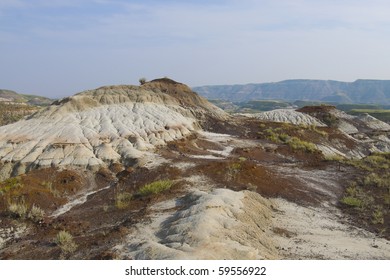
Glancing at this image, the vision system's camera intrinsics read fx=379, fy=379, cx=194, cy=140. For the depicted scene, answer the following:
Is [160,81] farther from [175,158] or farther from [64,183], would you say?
[64,183]

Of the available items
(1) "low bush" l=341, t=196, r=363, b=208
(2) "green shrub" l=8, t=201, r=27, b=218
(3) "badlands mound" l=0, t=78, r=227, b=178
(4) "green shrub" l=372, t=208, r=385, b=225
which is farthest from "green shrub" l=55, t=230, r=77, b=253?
(1) "low bush" l=341, t=196, r=363, b=208

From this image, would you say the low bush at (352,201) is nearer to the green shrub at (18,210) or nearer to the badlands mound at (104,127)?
the badlands mound at (104,127)

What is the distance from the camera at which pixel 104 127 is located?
39.2m

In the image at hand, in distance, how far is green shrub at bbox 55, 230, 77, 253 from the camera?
14141 mm

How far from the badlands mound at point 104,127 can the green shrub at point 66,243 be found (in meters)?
15.2

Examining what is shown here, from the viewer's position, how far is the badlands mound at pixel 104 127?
31.7 m

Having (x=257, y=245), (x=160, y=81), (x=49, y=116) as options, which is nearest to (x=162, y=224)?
(x=257, y=245)

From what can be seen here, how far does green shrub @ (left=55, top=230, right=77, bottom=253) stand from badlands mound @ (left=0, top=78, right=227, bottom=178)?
1522 cm

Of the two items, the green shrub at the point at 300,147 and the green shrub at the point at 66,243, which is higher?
the green shrub at the point at 300,147

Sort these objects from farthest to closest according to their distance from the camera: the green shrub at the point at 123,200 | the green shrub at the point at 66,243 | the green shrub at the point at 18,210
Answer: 1. the green shrub at the point at 123,200
2. the green shrub at the point at 18,210
3. the green shrub at the point at 66,243

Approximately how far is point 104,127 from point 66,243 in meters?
25.5

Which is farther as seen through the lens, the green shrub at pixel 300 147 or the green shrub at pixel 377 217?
Result: the green shrub at pixel 300 147

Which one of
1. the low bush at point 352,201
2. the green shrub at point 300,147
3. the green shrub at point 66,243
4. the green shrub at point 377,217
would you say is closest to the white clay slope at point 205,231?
the green shrub at point 66,243

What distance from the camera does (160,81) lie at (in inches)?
2425
